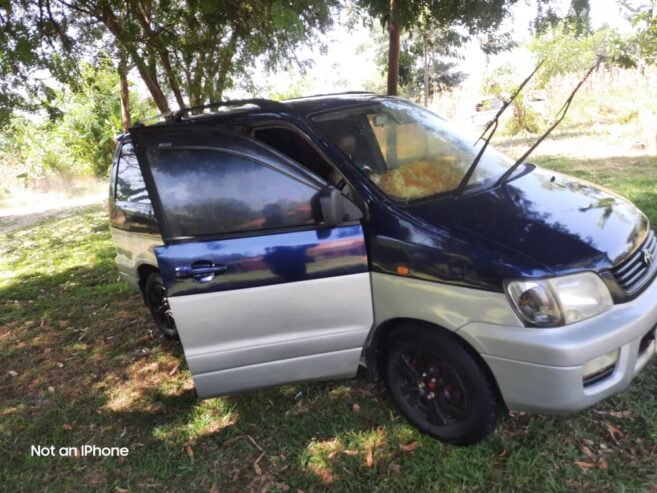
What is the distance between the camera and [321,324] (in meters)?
2.60

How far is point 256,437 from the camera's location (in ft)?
9.39

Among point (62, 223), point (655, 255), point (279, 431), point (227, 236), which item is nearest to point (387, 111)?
point (227, 236)

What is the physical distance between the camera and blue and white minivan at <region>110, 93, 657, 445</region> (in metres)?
2.14

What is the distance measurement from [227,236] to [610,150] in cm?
948

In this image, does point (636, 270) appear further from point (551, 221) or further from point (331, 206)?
point (331, 206)

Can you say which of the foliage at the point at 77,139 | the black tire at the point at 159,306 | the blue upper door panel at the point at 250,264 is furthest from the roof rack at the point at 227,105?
the foliage at the point at 77,139

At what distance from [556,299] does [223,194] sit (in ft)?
5.65

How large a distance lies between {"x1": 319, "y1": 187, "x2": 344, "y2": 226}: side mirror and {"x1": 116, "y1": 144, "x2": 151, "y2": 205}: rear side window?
6.33 ft

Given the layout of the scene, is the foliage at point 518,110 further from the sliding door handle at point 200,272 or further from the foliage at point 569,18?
the sliding door handle at point 200,272

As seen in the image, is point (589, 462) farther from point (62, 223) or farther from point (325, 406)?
point (62, 223)

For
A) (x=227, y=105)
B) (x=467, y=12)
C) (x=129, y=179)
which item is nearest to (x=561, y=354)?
(x=227, y=105)

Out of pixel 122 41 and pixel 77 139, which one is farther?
pixel 77 139

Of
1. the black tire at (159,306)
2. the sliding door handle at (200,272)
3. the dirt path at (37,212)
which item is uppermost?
the sliding door handle at (200,272)

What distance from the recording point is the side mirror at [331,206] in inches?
93.4
